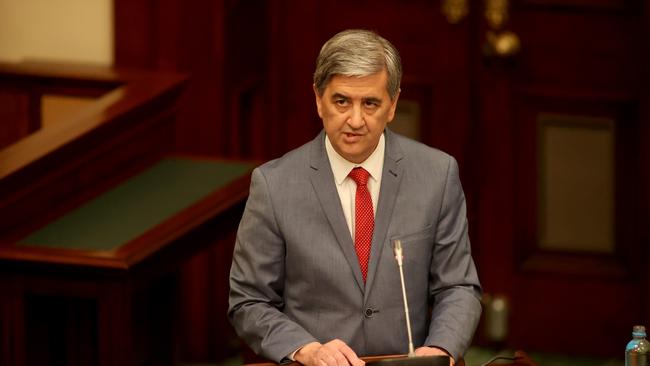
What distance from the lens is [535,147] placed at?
5.19 m

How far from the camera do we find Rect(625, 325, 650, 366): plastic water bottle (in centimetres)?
289

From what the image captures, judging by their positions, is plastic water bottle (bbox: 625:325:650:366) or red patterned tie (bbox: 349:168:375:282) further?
red patterned tie (bbox: 349:168:375:282)

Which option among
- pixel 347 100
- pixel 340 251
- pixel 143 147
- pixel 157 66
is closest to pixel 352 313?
pixel 340 251

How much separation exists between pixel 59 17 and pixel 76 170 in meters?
1.23

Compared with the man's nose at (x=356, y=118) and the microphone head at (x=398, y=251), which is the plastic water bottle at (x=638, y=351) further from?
the man's nose at (x=356, y=118)

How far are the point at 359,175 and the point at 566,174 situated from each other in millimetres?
2228

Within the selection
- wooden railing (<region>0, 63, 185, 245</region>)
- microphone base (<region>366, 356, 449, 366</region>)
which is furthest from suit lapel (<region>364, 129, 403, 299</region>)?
wooden railing (<region>0, 63, 185, 245</region>)

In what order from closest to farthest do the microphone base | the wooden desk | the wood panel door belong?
the microphone base
the wooden desk
the wood panel door

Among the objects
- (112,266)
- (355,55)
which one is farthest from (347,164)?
(112,266)

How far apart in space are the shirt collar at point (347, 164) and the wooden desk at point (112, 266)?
64cm

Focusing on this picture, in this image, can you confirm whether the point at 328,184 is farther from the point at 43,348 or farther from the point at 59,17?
the point at 59,17

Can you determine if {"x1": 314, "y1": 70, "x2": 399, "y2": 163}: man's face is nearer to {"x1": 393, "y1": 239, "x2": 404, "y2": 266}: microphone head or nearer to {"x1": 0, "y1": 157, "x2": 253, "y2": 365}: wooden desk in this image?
{"x1": 393, "y1": 239, "x2": 404, "y2": 266}: microphone head

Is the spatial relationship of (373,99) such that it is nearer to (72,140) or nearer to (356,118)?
(356,118)

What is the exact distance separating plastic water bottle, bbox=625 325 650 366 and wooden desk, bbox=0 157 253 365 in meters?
1.21
